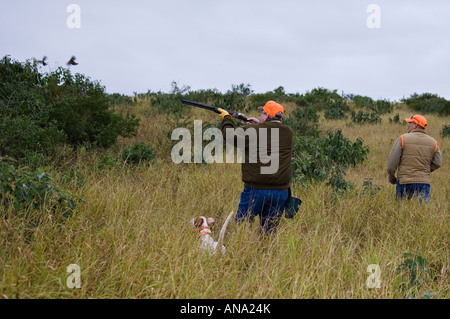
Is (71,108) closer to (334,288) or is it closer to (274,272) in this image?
(274,272)

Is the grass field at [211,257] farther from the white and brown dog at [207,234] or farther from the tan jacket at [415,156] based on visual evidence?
the tan jacket at [415,156]

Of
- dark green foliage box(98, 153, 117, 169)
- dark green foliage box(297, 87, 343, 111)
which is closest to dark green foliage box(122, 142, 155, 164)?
dark green foliage box(98, 153, 117, 169)

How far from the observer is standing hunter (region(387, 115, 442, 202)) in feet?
18.4

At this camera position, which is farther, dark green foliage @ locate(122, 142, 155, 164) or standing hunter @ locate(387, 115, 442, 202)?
dark green foliage @ locate(122, 142, 155, 164)

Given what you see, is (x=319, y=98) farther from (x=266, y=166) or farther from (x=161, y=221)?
(x=161, y=221)

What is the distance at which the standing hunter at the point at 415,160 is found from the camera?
5.61 meters

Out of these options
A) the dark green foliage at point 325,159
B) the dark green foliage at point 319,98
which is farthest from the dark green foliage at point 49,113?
the dark green foliage at point 319,98

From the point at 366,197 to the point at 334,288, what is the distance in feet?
9.57

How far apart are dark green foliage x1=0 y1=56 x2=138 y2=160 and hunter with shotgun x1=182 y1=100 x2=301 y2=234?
343 centimetres

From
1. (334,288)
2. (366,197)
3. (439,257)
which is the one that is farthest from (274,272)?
(366,197)

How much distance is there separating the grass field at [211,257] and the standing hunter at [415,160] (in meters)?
0.43

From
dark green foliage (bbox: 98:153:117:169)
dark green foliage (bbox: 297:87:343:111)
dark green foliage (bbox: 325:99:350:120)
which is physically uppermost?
dark green foliage (bbox: 297:87:343:111)

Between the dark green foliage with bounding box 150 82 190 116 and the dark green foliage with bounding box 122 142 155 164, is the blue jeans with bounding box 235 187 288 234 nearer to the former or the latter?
the dark green foliage with bounding box 122 142 155 164

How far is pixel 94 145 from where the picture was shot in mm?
7516
